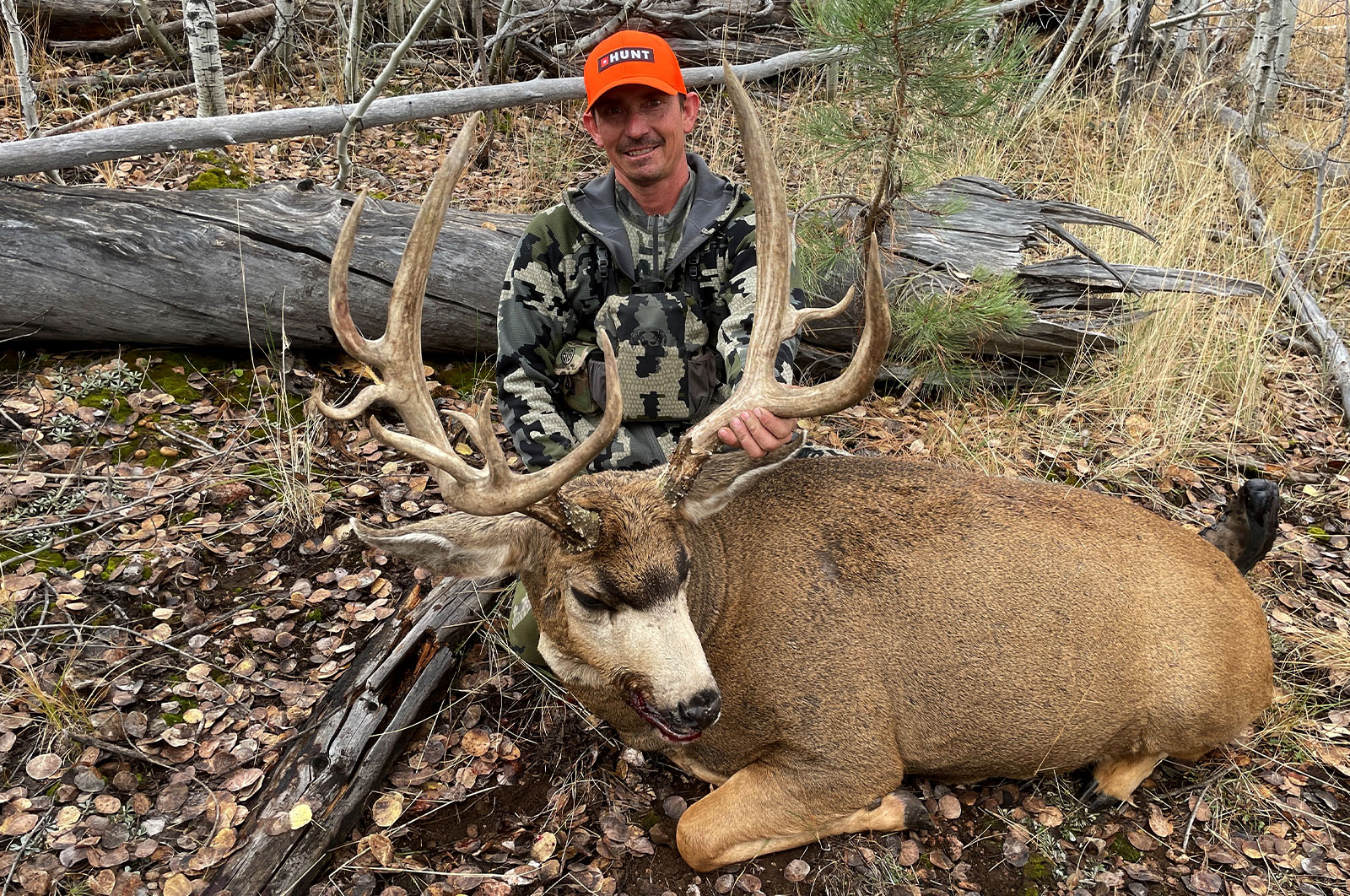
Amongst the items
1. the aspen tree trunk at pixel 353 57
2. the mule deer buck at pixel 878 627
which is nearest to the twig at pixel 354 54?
the aspen tree trunk at pixel 353 57

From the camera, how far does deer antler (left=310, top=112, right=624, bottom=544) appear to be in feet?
9.65

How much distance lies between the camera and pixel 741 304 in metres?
4.64

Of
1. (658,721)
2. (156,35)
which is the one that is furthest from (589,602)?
(156,35)

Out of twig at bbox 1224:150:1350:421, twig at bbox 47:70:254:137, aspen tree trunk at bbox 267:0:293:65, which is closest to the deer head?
twig at bbox 1224:150:1350:421

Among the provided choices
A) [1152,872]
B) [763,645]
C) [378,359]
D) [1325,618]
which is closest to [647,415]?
[763,645]

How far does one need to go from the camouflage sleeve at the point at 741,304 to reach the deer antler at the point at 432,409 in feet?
4.63

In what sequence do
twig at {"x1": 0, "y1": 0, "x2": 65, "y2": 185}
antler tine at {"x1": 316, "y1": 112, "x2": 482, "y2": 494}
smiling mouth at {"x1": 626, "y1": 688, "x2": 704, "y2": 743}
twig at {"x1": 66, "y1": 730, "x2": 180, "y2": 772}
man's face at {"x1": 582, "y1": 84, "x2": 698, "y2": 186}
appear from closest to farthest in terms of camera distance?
antler tine at {"x1": 316, "y1": 112, "x2": 482, "y2": 494} → smiling mouth at {"x1": 626, "y1": 688, "x2": 704, "y2": 743} → twig at {"x1": 66, "y1": 730, "x2": 180, "y2": 772} → man's face at {"x1": 582, "y1": 84, "x2": 698, "y2": 186} → twig at {"x1": 0, "y1": 0, "x2": 65, "y2": 185}

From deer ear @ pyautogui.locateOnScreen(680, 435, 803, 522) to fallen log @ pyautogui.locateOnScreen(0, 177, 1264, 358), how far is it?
94.0 inches

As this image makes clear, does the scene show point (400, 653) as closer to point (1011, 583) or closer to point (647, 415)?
point (647, 415)

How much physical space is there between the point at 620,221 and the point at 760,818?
300 cm

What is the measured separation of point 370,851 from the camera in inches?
143

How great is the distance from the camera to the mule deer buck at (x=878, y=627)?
11.8 ft

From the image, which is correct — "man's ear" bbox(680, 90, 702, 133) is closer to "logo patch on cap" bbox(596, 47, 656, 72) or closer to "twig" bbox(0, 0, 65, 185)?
"logo patch on cap" bbox(596, 47, 656, 72)

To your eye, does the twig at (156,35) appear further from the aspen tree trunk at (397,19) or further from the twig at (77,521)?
the twig at (77,521)
